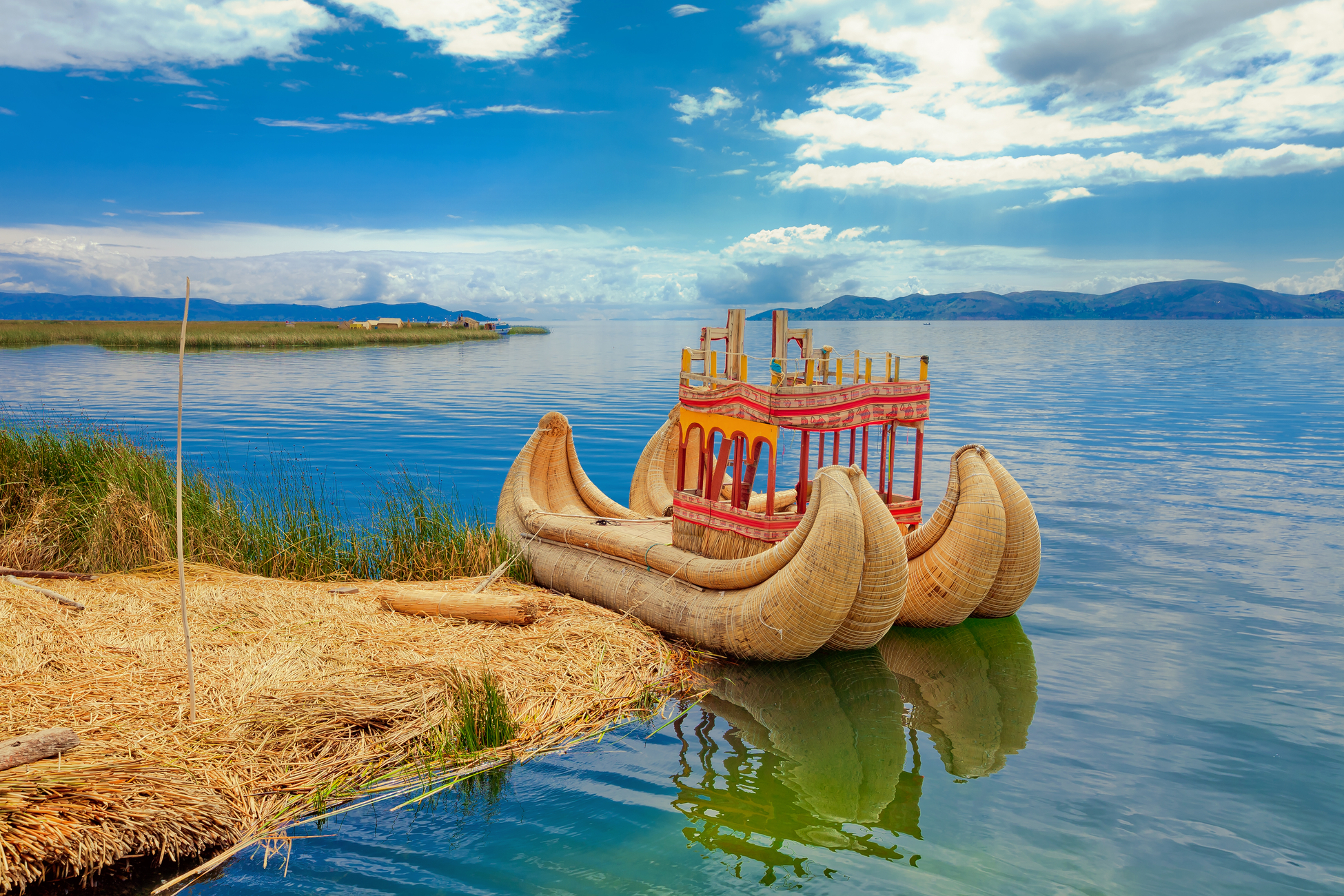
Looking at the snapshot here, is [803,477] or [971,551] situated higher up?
[803,477]

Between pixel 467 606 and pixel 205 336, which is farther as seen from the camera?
pixel 205 336

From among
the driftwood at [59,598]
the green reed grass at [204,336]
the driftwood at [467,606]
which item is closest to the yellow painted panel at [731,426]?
the driftwood at [467,606]

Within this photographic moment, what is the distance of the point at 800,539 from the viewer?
7301mm

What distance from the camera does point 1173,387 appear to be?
133 ft

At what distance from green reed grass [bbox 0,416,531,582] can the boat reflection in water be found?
13.2 feet

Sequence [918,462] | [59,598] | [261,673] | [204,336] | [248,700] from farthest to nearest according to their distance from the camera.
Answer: [204,336], [918,462], [59,598], [261,673], [248,700]

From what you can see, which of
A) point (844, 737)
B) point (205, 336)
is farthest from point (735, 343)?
point (205, 336)

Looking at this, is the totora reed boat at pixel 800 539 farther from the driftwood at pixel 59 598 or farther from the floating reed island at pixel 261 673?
the driftwood at pixel 59 598

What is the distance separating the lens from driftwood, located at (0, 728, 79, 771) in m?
4.46

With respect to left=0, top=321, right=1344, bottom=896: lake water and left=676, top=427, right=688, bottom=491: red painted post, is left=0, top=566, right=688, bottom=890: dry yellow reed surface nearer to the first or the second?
left=0, top=321, right=1344, bottom=896: lake water

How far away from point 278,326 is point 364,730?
312 feet

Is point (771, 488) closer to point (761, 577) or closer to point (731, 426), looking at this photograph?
point (731, 426)

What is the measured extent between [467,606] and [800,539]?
3264 mm

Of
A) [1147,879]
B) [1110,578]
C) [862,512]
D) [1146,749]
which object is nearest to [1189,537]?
[1110,578]
